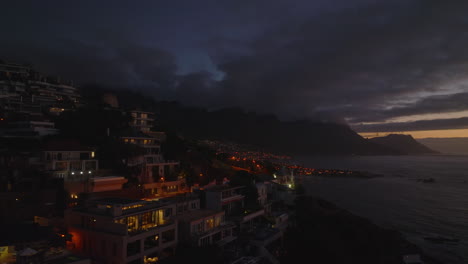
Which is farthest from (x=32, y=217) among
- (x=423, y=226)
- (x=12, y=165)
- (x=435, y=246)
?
(x=423, y=226)

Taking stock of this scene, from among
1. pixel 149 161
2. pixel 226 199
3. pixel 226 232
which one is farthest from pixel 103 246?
pixel 149 161

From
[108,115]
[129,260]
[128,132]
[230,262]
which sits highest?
[108,115]

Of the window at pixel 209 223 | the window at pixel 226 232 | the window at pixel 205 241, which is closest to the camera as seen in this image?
the window at pixel 205 241

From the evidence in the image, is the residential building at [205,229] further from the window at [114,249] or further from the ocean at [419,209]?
the ocean at [419,209]

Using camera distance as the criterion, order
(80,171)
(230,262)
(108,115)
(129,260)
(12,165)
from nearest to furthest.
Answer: (129,260) < (230,262) < (12,165) < (80,171) < (108,115)

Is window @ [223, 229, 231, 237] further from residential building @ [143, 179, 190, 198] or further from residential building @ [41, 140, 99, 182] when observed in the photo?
residential building @ [41, 140, 99, 182]

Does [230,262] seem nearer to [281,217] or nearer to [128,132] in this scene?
[281,217]

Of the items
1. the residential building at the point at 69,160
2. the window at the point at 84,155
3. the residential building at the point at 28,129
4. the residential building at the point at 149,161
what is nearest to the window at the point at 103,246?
the residential building at the point at 69,160

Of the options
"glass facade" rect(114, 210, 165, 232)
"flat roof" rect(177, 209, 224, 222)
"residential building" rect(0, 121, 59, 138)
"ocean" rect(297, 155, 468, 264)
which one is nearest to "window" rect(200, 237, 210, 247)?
"flat roof" rect(177, 209, 224, 222)
